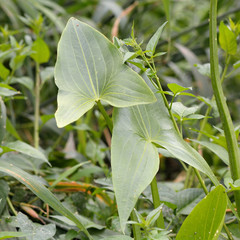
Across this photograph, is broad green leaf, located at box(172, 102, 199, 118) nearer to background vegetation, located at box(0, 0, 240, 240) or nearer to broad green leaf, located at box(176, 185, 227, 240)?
background vegetation, located at box(0, 0, 240, 240)

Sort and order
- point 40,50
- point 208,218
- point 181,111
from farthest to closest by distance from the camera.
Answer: point 40,50 < point 181,111 < point 208,218

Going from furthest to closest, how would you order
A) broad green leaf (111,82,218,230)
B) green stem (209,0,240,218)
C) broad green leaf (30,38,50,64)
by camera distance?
broad green leaf (30,38,50,64) → green stem (209,0,240,218) → broad green leaf (111,82,218,230)

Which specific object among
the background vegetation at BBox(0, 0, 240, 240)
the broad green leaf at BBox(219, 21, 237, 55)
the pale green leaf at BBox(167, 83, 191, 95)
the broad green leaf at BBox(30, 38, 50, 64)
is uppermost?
the broad green leaf at BBox(219, 21, 237, 55)

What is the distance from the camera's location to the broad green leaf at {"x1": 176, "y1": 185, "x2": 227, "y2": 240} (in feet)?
1.46

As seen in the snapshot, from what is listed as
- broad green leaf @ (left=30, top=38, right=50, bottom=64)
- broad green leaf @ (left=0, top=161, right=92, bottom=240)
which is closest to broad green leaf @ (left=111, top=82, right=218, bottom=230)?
broad green leaf @ (left=0, top=161, right=92, bottom=240)

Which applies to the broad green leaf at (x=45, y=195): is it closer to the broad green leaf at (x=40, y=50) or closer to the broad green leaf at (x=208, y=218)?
the broad green leaf at (x=208, y=218)

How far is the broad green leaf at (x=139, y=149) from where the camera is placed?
0.41 meters

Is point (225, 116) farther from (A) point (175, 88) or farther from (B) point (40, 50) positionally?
(B) point (40, 50)

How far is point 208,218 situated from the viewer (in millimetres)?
450

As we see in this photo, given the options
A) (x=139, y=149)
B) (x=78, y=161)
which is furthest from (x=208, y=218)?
(x=78, y=161)

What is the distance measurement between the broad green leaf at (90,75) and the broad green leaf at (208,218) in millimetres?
132

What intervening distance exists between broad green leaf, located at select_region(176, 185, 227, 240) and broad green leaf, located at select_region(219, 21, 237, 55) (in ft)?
0.93

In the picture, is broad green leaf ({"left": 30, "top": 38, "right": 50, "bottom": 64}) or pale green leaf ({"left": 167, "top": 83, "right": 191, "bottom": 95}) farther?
broad green leaf ({"left": 30, "top": 38, "right": 50, "bottom": 64})

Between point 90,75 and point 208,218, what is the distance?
0.76ft
